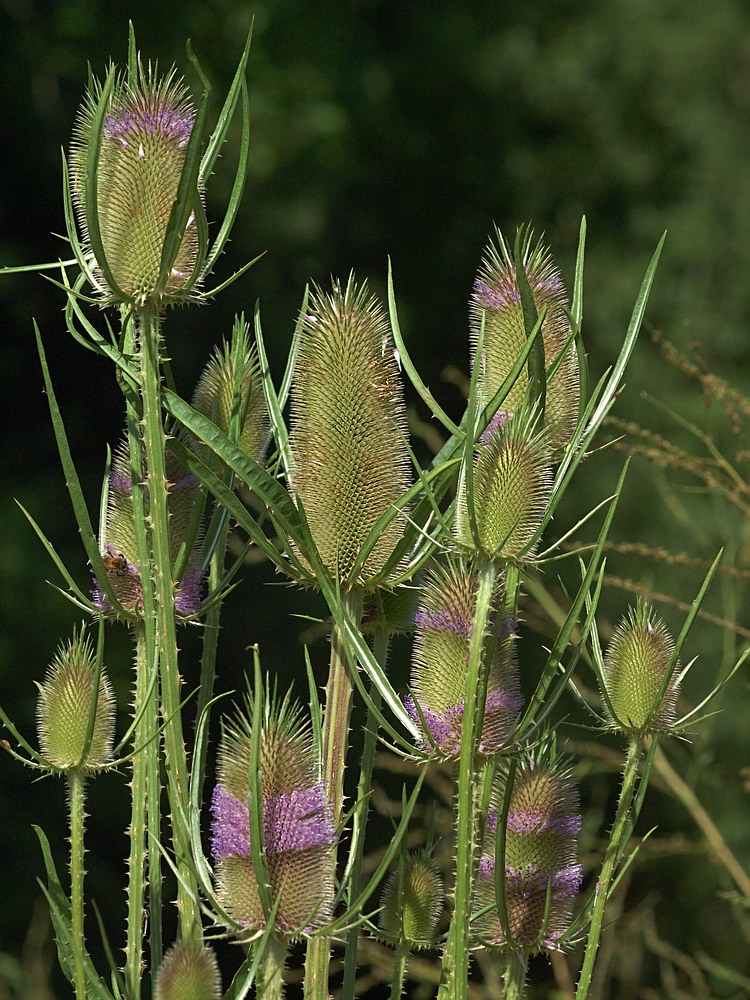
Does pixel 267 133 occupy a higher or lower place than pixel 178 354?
higher

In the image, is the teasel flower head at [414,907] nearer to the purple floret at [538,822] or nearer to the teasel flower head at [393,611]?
the purple floret at [538,822]

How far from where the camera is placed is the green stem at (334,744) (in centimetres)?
108

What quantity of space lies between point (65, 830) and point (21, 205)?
2569mm

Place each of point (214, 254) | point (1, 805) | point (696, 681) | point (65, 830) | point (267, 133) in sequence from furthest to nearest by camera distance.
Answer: point (696, 681) → point (267, 133) → point (65, 830) → point (1, 805) → point (214, 254)

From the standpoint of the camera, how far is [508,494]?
3.47 ft

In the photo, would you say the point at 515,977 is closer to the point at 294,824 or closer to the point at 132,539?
the point at 294,824

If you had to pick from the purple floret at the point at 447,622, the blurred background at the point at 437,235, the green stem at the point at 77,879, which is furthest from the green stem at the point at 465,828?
the blurred background at the point at 437,235

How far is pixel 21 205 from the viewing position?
5.62 metres

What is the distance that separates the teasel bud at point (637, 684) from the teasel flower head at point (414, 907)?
0.22m

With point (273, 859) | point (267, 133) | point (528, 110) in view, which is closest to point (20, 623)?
point (267, 133)

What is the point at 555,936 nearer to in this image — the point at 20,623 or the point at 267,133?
the point at 20,623

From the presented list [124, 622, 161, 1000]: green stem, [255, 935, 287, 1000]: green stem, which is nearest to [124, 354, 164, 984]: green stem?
[124, 622, 161, 1000]: green stem

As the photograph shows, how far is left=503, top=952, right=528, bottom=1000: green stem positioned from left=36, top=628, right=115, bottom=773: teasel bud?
0.39 meters

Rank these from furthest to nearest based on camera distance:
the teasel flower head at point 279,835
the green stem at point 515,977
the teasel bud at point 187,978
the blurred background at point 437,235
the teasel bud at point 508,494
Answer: the blurred background at point 437,235 < the green stem at point 515,977 < the teasel bud at point 508,494 < the teasel flower head at point 279,835 < the teasel bud at point 187,978
